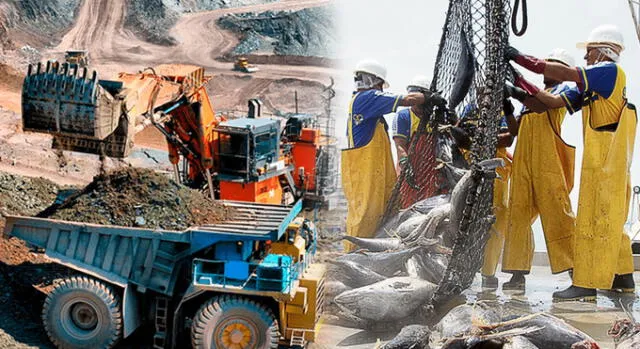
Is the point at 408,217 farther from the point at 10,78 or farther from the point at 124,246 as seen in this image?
the point at 10,78

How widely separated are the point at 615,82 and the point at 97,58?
2324cm

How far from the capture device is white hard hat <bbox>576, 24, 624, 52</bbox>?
7.15 m

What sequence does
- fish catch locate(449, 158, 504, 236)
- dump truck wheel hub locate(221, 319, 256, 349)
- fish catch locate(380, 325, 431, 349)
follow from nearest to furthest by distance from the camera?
1. fish catch locate(380, 325, 431, 349)
2. fish catch locate(449, 158, 504, 236)
3. dump truck wheel hub locate(221, 319, 256, 349)

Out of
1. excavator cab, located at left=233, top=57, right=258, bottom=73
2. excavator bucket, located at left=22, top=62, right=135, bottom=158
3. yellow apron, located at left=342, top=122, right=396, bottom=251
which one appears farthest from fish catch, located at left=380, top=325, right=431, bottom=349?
excavator cab, located at left=233, top=57, right=258, bottom=73

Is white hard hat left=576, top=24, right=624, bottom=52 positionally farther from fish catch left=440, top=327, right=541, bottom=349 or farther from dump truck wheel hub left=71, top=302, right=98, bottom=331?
dump truck wheel hub left=71, top=302, right=98, bottom=331

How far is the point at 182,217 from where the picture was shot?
835 centimetres

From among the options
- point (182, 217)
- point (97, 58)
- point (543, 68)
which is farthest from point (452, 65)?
point (97, 58)

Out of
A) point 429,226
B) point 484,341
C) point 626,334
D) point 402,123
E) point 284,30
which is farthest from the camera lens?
point 284,30

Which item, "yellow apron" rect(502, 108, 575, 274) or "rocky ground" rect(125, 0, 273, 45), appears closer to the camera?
"yellow apron" rect(502, 108, 575, 274)

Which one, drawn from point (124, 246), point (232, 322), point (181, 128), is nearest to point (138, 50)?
point (181, 128)

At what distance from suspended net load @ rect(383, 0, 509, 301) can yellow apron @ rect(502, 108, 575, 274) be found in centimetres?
54

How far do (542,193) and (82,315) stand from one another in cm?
482

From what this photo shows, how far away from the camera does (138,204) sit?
8.46 metres

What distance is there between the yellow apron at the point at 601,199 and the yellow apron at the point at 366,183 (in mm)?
1827
